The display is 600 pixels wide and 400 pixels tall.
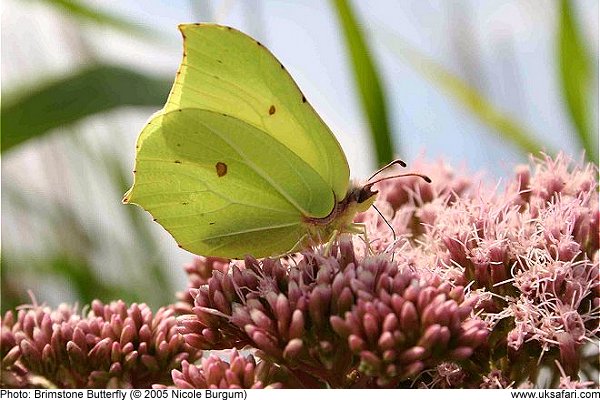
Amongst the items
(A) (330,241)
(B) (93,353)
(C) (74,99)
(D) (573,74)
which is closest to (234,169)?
(A) (330,241)

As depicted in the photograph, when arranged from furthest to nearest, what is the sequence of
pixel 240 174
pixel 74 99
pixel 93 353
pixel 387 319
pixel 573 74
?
pixel 573 74, pixel 74 99, pixel 240 174, pixel 93 353, pixel 387 319

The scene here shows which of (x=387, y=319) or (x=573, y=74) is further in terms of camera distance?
(x=573, y=74)

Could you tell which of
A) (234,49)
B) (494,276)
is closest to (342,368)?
(494,276)

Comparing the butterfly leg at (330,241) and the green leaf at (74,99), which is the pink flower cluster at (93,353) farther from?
the green leaf at (74,99)

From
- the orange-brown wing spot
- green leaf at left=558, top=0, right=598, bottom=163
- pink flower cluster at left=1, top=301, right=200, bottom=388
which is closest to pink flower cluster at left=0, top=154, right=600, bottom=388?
pink flower cluster at left=1, top=301, right=200, bottom=388

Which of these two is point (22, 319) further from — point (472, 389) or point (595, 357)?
point (595, 357)

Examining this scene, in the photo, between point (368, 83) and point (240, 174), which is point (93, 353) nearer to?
A: point (240, 174)

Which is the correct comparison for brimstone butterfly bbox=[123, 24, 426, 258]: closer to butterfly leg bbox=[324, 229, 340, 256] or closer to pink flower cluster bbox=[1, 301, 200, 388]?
butterfly leg bbox=[324, 229, 340, 256]
